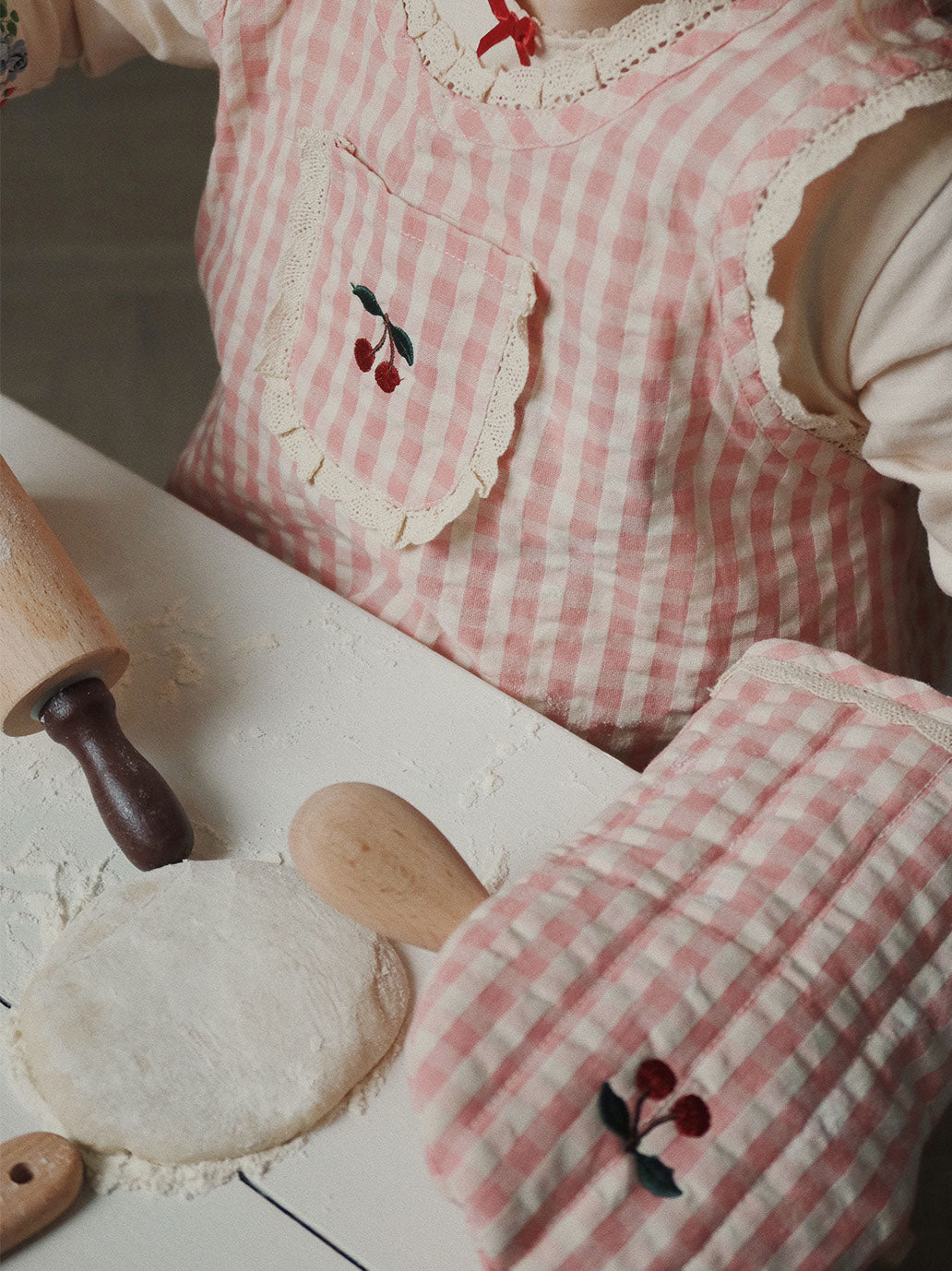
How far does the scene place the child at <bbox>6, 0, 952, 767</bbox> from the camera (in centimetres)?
53

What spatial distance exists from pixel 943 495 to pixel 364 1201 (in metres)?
0.40

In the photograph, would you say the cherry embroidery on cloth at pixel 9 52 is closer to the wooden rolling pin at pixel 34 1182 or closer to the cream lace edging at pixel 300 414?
the cream lace edging at pixel 300 414

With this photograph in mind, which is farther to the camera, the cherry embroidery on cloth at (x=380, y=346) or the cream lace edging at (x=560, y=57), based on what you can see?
the cherry embroidery on cloth at (x=380, y=346)

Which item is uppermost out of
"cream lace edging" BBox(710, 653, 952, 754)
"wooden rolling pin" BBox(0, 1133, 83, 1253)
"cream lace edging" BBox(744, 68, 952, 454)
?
"cream lace edging" BBox(744, 68, 952, 454)

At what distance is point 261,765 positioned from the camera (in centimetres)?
63

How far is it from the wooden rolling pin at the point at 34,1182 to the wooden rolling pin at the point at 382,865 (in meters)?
0.15

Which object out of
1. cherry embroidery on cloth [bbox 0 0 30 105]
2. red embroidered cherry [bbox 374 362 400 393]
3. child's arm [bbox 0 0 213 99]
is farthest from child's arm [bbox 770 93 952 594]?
cherry embroidery on cloth [bbox 0 0 30 105]

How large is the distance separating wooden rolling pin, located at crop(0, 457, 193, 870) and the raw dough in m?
0.03

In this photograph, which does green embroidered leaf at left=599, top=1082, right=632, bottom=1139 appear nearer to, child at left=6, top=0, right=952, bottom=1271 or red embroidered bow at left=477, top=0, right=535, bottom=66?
child at left=6, top=0, right=952, bottom=1271

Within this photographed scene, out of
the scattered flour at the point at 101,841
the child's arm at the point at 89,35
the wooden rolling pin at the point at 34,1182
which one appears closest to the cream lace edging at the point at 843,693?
the scattered flour at the point at 101,841

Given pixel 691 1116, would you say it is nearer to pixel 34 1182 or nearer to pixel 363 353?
pixel 34 1182

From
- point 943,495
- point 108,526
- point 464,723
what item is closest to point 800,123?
point 943,495

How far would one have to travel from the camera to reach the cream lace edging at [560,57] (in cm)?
56

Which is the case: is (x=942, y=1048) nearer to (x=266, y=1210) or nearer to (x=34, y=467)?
(x=266, y=1210)
